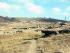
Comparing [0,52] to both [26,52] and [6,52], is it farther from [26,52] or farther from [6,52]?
[26,52]

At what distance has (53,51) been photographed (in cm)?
5366

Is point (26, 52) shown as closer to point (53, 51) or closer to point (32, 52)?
point (32, 52)

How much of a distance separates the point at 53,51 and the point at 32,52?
13.3 ft

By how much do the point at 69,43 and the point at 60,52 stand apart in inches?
649

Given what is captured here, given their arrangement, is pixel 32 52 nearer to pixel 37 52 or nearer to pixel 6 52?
pixel 37 52

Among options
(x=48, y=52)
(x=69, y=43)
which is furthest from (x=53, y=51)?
(x=69, y=43)

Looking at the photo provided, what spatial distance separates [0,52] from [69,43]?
21301mm

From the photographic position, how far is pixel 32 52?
171ft

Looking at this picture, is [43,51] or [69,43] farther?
[69,43]

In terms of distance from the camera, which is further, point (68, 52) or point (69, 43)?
point (69, 43)

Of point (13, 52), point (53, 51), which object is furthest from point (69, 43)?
point (13, 52)

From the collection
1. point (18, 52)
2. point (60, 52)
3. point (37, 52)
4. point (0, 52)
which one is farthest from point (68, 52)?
point (0, 52)

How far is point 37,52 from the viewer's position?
170 ft

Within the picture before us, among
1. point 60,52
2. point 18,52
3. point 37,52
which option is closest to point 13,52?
point 18,52
